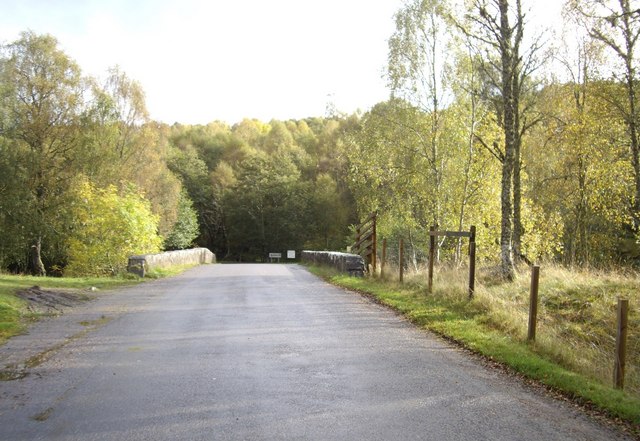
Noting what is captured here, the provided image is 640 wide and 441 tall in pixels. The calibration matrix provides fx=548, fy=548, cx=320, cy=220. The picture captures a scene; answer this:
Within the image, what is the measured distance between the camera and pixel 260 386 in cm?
572

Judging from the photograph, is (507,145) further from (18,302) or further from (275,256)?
(275,256)

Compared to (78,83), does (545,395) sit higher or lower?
lower

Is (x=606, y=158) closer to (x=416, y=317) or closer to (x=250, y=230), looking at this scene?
(x=416, y=317)

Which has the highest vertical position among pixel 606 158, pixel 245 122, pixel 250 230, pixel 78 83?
pixel 245 122

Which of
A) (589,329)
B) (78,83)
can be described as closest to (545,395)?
(589,329)

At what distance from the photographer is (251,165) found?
64.1 m

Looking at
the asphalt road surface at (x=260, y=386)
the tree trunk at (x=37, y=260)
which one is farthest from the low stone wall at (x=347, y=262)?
the tree trunk at (x=37, y=260)

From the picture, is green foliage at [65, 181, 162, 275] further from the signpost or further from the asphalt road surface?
the signpost

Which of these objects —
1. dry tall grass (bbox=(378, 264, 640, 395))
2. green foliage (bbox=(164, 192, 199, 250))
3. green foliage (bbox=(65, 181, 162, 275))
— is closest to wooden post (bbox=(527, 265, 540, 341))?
dry tall grass (bbox=(378, 264, 640, 395))

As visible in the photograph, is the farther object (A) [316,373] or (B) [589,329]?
(B) [589,329]

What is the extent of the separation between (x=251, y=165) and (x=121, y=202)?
134ft

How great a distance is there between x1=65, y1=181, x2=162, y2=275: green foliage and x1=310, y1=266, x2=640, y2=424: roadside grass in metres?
Result: 11.8

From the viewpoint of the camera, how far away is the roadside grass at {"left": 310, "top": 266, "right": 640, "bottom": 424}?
609 centimetres

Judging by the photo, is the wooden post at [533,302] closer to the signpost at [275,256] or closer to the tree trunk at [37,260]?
the tree trunk at [37,260]
